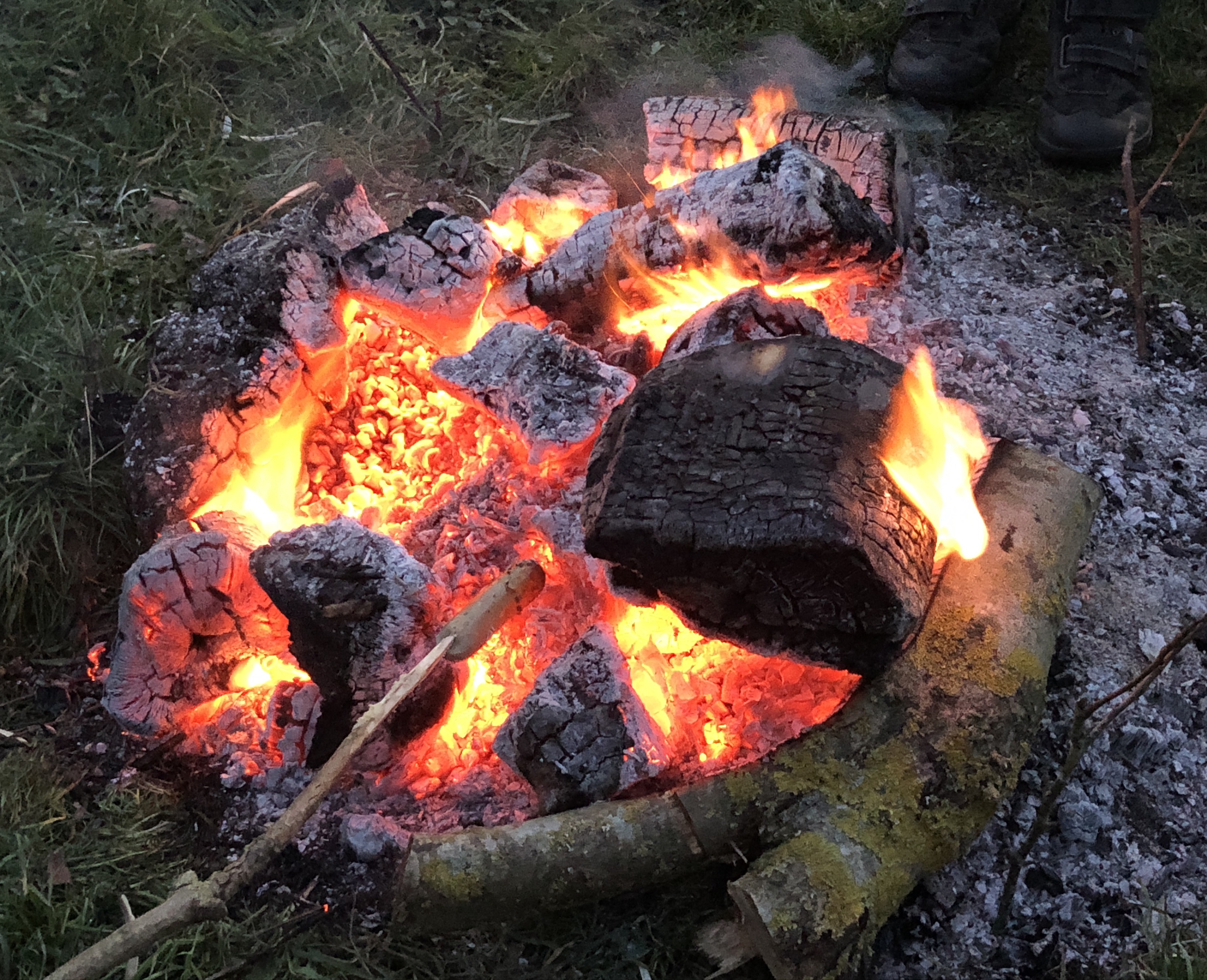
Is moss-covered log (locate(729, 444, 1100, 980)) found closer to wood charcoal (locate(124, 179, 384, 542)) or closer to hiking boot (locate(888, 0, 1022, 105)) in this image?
wood charcoal (locate(124, 179, 384, 542))

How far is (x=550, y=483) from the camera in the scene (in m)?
2.17

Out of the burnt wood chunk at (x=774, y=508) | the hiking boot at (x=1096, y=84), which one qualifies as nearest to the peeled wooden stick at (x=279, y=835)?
the burnt wood chunk at (x=774, y=508)

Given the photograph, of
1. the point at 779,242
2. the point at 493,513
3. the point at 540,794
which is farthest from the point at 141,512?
the point at 779,242

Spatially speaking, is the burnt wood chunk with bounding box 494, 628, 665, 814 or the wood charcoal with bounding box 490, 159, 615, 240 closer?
the burnt wood chunk with bounding box 494, 628, 665, 814

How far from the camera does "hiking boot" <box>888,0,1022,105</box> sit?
302 cm

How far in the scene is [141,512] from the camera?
2.08m

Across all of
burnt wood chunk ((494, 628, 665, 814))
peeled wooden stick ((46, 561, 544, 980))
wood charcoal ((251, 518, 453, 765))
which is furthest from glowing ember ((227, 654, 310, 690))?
burnt wood chunk ((494, 628, 665, 814))

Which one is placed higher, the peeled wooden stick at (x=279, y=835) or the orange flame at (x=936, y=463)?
the orange flame at (x=936, y=463)

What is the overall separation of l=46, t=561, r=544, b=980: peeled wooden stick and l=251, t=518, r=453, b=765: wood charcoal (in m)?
0.06

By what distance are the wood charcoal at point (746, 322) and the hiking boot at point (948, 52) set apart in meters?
1.41

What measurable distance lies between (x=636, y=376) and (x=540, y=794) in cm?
106

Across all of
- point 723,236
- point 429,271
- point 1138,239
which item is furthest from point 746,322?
point 1138,239

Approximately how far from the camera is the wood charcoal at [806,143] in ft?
8.22

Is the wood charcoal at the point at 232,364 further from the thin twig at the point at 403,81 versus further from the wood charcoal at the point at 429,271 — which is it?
the thin twig at the point at 403,81
